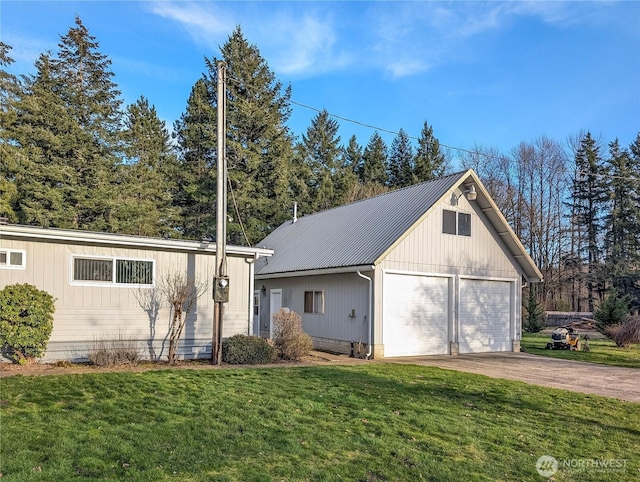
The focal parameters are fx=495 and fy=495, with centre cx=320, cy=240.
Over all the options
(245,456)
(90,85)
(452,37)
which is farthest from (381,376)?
(90,85)

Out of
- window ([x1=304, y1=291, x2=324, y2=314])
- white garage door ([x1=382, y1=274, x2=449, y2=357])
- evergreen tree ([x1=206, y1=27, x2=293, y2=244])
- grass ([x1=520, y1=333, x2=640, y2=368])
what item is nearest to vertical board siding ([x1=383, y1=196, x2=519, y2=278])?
white garage door ([x1=382, y1=274, x2=449, y2=357])

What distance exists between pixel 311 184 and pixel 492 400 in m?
29.6

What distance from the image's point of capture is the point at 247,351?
1146 centimetres

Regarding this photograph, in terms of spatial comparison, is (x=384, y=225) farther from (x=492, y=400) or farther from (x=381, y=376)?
(x=492, y=400)

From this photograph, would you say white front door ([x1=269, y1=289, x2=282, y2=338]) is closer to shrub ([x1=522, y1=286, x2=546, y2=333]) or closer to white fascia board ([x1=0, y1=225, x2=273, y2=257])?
white fascia board ([x1=0, y1=225, x2=273, y2=257])

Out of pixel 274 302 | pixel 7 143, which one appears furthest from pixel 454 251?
pixel 7 143

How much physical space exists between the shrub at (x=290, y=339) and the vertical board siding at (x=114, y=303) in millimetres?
1151

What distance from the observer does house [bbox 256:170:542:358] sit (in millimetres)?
14055

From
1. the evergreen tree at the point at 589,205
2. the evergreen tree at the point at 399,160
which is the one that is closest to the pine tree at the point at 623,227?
the evergreen tree at the point at 589,205

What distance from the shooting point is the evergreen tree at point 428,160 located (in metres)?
38.0

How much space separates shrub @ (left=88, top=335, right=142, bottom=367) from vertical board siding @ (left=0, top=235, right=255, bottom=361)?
0.36 feet

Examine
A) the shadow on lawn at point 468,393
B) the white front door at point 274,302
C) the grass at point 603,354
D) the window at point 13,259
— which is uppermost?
the window at point 13,259

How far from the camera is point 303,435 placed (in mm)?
5754

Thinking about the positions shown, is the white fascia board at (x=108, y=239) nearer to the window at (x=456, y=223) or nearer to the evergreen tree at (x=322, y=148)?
the window at (x=456, y=223)
